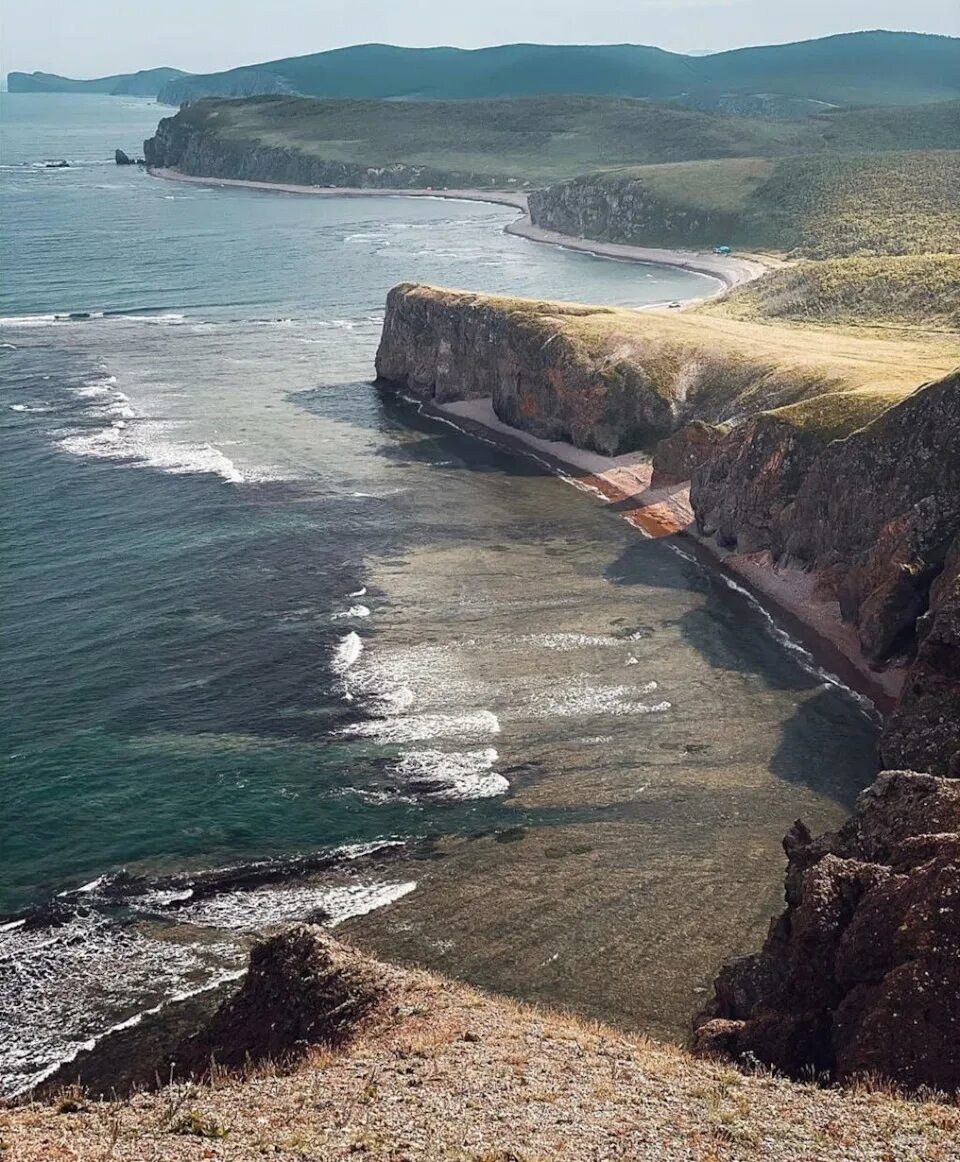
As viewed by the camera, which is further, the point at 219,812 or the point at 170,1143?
the point at 219,812

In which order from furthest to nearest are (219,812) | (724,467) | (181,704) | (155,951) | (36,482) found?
(36,482) → (724,467) → (181,704) → (219,812) → (155,951)

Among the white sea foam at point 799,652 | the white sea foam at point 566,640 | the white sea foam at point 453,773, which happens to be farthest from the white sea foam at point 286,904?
the white sea foam at point 799,652

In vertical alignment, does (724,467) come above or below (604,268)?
below

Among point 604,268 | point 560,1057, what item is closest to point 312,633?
point 560,1057

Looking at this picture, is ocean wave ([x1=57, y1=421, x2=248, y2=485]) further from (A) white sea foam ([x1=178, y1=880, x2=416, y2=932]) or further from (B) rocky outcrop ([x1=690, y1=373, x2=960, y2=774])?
(A) white sea foam ([x1=178, y1=880, x2=416, y2=932])

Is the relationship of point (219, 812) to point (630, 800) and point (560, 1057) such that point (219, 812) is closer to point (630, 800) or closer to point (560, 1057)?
point (630, 800)

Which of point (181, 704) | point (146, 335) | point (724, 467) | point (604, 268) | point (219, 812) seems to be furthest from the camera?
point (604, 268)
